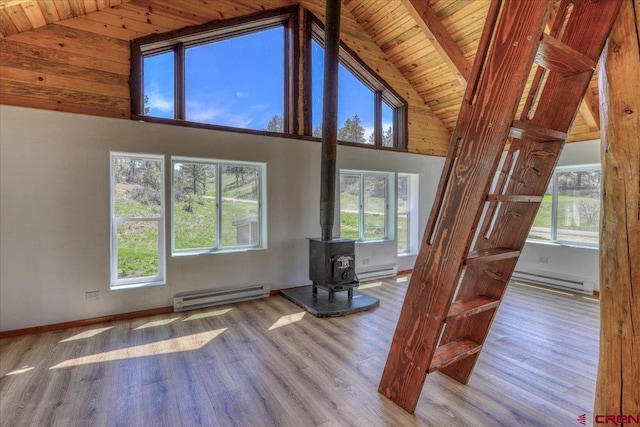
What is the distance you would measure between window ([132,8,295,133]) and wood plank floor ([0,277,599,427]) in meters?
2.58

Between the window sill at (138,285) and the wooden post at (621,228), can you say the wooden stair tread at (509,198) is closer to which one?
the wooden post at (621,228)

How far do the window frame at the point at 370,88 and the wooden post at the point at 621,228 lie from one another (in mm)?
3791

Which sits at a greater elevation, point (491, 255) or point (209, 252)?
point (491, 255)

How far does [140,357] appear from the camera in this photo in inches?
106

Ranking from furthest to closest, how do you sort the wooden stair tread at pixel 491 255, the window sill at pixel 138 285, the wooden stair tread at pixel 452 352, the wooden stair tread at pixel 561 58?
1. the window sill at pixel 138 285
2. the wooden stair tread at pixel 452 352
3. the wooden stair tread at pixel 491 255
4. the wooden stair tread at pixel 561 58

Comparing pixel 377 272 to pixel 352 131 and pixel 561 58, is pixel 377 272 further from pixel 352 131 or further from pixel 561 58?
pixel 561 58

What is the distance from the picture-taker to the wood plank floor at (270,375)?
197 centimetres

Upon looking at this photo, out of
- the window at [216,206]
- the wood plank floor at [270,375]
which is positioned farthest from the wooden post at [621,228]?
the window at [216,206]

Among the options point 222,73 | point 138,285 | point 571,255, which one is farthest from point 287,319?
point 571,255

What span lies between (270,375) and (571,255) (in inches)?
194

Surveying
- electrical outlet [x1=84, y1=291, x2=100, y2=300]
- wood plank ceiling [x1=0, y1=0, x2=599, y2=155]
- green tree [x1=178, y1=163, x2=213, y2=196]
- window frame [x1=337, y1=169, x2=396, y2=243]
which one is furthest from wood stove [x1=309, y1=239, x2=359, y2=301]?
wood plank ceiling [x1=0, y1=0, x2=599, y2=155]

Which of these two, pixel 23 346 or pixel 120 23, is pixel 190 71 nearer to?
pixel 120 23

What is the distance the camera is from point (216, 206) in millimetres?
4254
